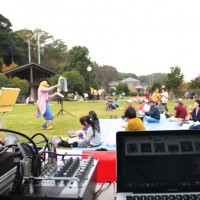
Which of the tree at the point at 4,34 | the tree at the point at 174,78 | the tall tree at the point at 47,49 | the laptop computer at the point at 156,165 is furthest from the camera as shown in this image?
the tall tree at the point at 47,49

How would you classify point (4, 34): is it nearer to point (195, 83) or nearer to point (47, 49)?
point (47, 49)

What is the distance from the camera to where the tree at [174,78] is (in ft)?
62.7

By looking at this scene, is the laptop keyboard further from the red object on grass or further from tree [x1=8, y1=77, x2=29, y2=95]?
tree [x1=8, y1=77, x2=29, y2=95]

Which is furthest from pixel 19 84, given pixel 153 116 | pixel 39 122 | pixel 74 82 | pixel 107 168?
pixel 107 168

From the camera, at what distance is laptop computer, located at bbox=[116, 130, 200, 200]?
60 centimetres

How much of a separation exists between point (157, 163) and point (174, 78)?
19253 mm

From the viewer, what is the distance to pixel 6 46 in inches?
789

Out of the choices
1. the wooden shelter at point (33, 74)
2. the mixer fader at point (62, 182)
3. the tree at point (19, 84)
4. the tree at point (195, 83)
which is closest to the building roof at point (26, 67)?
the wooden shelter at point (33, 74)

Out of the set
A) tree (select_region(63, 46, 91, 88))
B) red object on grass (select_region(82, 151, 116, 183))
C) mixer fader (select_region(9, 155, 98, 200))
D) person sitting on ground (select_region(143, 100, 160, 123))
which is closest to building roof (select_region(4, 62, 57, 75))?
tree (select_region(63, 46, 91, 88))

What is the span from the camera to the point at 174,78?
19156 mm

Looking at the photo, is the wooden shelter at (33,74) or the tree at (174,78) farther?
the tree at (174,78)

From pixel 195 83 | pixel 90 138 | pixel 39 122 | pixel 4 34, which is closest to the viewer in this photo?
pixel 90 138

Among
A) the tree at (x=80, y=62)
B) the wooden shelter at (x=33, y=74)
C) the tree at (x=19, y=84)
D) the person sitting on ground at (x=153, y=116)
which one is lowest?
the person sitting on ground at (x=153, y=116)

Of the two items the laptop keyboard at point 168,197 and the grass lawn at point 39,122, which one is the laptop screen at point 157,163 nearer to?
the laptop keyboard at point 168,197
